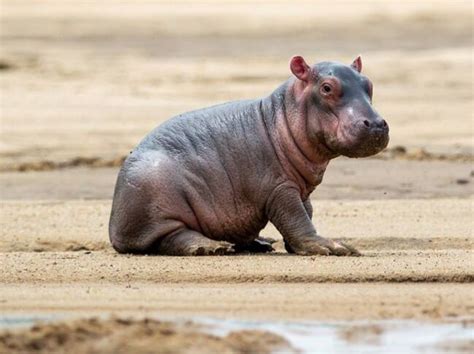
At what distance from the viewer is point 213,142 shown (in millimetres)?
10156

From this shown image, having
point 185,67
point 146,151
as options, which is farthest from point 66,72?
point 146,151

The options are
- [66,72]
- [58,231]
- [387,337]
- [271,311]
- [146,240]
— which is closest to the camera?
[387,337]

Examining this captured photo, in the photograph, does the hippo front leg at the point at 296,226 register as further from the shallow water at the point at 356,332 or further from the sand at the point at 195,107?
the shallow water at the point at 356,332

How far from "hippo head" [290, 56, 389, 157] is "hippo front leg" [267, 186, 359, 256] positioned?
41cm

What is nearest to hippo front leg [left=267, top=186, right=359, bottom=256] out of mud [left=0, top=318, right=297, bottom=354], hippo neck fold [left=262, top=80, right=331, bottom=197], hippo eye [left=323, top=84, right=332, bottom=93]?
hippo neck fold [left=262, top=80, right=331, bottom=197]

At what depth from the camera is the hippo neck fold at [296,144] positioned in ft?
33.0

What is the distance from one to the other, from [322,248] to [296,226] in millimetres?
229

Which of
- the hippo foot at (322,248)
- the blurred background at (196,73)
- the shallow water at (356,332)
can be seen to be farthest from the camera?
the blurred background at (196,73)

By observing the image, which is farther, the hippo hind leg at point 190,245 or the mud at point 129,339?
the hippo hind leg at point 190,245

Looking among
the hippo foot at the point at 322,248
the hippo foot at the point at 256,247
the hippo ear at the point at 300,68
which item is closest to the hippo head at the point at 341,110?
the hippo ear at the point at 300,68

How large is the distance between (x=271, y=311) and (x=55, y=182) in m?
7.47

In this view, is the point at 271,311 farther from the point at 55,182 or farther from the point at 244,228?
the point at 55,182

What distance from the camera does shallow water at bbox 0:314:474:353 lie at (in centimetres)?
724

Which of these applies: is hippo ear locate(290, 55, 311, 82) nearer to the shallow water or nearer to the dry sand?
the dry sand
